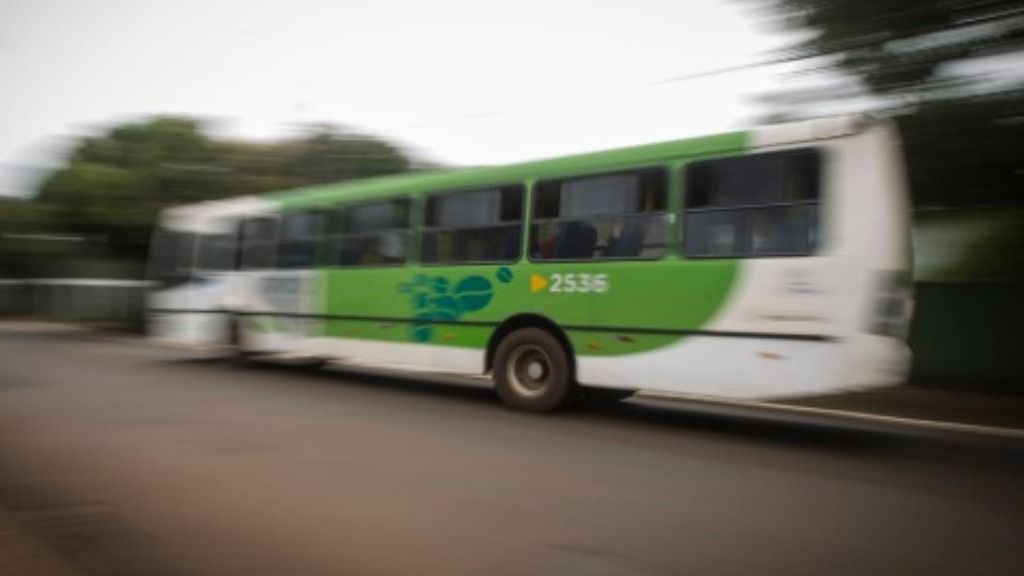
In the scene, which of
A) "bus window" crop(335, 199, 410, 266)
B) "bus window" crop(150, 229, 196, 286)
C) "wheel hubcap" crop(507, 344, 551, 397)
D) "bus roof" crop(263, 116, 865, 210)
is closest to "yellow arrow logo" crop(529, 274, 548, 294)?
"wheel hubcap" crop(507, 344, 551, 397)

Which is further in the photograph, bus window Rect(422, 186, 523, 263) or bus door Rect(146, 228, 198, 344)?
bus door Rect(146, 228, 198, 344)

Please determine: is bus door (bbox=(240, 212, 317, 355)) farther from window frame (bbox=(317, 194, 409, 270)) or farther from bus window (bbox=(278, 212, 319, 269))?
window frame (bbox=(317, 194, 409, 270))

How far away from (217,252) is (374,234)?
3.98 m

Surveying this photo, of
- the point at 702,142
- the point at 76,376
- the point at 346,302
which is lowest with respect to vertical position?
the point at 76,376

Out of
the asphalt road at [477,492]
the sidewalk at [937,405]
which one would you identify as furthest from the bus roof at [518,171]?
the sidewalk at [937,405]

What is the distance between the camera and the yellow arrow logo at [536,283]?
7.93 m

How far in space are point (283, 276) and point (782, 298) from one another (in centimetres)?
751

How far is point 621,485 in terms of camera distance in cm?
494

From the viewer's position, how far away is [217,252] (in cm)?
1242

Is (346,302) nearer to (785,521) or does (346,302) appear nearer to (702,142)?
(702,142)

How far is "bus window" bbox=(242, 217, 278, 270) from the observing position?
37.8 feet

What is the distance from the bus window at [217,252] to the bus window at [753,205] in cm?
807

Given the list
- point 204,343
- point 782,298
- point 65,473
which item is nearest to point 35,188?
point 204,343

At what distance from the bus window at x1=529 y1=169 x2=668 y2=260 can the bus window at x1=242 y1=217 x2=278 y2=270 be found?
5.24m
